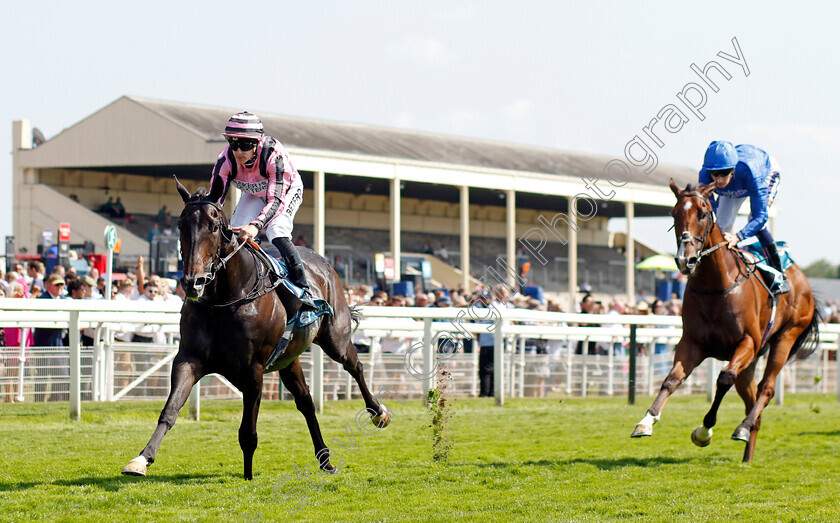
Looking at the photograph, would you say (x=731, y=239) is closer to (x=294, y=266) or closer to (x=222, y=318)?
(x=294, y=266)

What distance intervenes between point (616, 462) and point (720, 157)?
2163mm

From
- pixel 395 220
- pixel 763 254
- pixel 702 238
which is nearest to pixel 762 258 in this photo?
pixel 763 254

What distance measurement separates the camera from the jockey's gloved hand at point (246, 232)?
5.75 meters

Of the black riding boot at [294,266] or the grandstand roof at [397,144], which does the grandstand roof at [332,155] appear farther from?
the black riding boot at [294,266]

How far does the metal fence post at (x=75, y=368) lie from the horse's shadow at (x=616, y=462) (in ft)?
12.2

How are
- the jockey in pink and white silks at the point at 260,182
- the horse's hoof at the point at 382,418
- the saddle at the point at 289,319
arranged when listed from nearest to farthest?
the jockey in pink and white silks at the point at 260,182, the saddle at the point at 289,319, the horse's hoof at the point at 382,418

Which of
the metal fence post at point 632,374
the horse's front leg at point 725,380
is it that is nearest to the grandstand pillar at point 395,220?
the metal fence post at point 632,374

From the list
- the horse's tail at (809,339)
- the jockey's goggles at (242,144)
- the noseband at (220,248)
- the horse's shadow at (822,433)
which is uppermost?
the jockey's goggles at (242,144)

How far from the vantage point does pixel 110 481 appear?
5.70m

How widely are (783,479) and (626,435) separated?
2.68 m

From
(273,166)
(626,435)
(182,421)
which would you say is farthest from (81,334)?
(626,435)

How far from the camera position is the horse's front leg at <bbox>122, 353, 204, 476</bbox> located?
16.7ft

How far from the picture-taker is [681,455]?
25.0ft

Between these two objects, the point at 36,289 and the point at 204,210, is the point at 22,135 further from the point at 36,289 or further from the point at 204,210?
the point at 204,210
